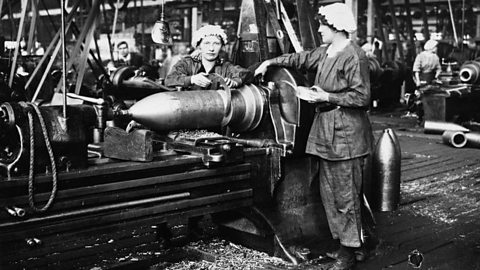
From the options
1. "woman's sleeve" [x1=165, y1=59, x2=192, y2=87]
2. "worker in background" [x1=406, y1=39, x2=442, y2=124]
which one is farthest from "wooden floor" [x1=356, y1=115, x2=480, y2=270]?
"worker in background" [x1=406, y1=39, x2=442, y2=124]

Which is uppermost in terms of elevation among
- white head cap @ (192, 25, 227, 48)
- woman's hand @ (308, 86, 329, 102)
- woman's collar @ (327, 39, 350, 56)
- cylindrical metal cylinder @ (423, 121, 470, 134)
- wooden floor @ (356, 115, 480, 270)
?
white head cap @ (192, 25, 227, 48)

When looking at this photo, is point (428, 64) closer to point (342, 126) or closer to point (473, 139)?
point (473, 139)

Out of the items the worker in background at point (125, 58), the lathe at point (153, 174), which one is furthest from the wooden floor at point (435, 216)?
the worker in background at point (125, 58)

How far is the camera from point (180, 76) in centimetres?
346

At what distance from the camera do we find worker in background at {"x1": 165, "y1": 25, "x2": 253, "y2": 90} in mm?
3328

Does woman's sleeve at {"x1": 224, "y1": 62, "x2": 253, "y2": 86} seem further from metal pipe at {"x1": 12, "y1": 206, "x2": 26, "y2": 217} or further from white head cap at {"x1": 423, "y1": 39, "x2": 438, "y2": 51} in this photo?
white head cap at {"x1": 423, "y1": 39, "x2": 438, "y2": 51}

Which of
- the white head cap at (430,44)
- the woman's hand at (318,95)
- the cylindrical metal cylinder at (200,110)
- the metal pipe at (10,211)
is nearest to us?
the metal pipe at (10,211)

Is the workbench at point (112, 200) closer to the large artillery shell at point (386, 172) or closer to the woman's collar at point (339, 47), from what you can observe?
the woman's collar at point (339, 47)

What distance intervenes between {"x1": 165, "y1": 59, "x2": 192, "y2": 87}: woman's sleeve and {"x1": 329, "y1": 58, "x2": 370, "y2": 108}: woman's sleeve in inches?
31.5

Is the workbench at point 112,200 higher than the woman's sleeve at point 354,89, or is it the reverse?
the woman's sleeve at point 354,89

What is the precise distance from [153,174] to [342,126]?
96cm

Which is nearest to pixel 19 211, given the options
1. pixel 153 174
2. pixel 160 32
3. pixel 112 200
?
pixel 112 200

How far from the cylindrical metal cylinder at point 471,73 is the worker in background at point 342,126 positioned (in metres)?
5.72

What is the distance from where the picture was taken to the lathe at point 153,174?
2.41 m
